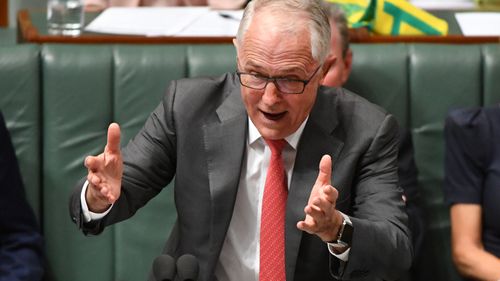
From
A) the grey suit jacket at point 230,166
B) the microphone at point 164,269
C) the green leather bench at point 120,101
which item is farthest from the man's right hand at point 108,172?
the green leather bench at point 120,101

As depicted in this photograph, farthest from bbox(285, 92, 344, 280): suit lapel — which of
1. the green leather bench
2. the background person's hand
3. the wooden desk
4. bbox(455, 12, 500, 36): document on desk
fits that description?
bbox(455, 12, 500, 36): document on desk

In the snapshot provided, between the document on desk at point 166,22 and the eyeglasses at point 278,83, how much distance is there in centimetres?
97

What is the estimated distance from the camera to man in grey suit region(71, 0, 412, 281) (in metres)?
2.07

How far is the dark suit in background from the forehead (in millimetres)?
850

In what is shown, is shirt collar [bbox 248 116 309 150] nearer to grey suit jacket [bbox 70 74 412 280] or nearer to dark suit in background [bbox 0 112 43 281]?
grey suit jacket [bbox 70 74 412 280]

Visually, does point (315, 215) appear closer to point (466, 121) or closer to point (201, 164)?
point (201, 164)

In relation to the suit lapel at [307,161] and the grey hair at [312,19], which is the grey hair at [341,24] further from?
the grey hair at [312,19]

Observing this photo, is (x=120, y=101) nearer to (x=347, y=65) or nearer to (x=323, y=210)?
(x=347, y=65)

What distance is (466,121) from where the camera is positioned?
2758 millimetres

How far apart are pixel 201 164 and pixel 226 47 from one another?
0.66m

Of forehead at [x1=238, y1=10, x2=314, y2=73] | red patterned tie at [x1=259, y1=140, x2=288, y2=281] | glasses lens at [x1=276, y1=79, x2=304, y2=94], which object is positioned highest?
forehead at [x1=238, y1=10, x2=314, y2=73]

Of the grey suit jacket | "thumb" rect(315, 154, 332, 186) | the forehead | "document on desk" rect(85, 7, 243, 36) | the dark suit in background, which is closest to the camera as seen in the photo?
"thumb" rect(315, 154, 332, 186)

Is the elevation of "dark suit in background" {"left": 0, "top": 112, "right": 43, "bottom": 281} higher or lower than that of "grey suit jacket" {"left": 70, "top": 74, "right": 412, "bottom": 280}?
lower

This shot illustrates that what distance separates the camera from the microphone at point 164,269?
5.96 feet
